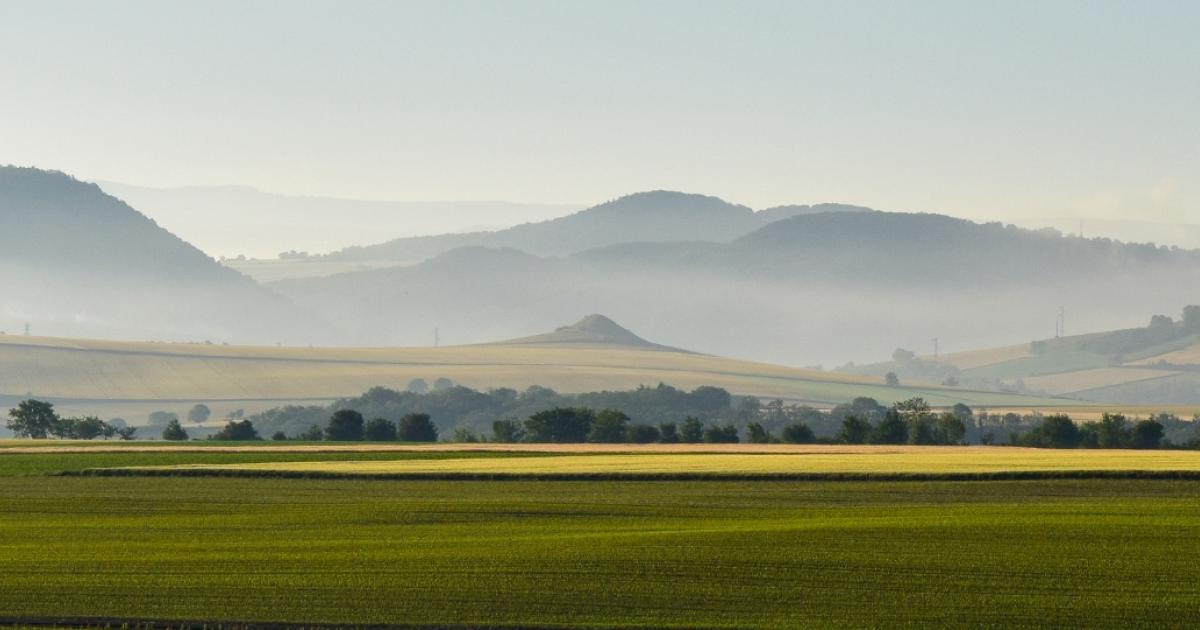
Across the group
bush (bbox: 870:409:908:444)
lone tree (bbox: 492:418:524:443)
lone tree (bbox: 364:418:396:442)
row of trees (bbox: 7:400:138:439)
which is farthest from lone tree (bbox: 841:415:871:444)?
row of trees (bbox: 7:400:138:439)

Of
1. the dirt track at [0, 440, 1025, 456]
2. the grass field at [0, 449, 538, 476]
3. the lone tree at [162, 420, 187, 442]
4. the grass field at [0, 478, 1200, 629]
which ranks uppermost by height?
the lone tree at [162, 420, 187, 442]

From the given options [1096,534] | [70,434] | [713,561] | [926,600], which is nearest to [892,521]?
[1096,534]

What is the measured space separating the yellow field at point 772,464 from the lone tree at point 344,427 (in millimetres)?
54464

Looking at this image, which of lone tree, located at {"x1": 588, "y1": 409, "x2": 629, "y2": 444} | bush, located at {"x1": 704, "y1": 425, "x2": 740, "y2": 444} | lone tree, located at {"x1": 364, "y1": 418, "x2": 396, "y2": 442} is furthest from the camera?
lone tree, located at {"x1": 364, "y1": 418, "x2": 396, "y2": 442}

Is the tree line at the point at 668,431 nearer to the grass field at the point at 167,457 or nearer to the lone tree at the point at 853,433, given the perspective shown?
the lone tree at the point at 853,433

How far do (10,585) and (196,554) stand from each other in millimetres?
6838

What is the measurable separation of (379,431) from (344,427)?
3145 millimetres

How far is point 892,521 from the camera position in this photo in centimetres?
5703

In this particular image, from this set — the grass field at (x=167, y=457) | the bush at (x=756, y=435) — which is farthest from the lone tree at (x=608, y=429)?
the grass field at (x=167, y=457)

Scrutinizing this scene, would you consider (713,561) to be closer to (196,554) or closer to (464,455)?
(196,554)

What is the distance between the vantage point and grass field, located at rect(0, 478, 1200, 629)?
40344 millimetres

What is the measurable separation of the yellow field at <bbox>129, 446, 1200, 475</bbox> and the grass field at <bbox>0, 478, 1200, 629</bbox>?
9781 mm

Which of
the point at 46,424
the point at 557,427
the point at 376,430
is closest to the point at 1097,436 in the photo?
the point at 557,427

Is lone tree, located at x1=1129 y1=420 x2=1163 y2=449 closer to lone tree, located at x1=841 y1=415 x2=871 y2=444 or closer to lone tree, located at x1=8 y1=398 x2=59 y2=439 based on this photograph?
lone tree, located at x1=841 y1=415 x2=871 y2=444
